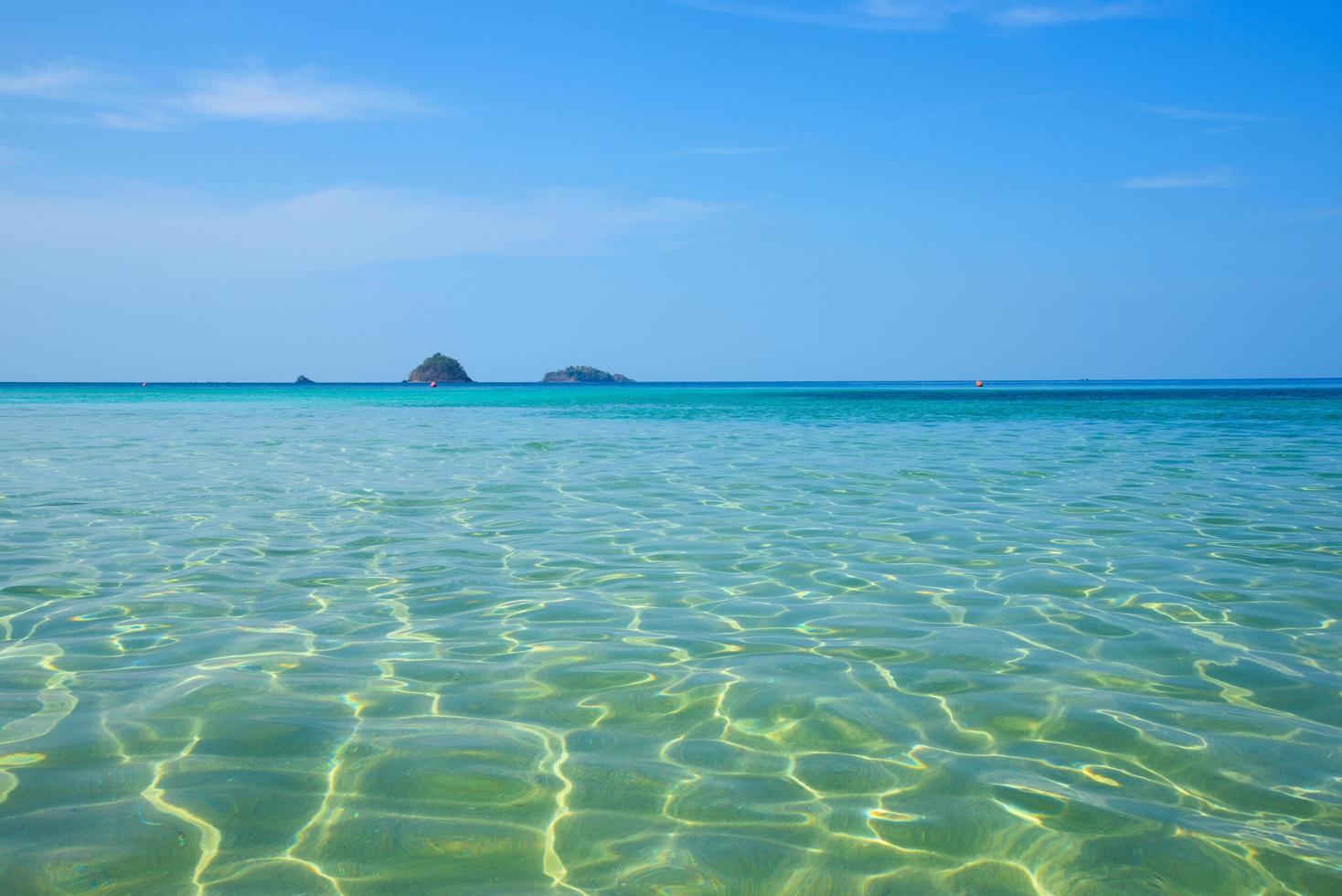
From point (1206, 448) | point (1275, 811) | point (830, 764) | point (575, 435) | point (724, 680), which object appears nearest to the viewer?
point (1275, 811)

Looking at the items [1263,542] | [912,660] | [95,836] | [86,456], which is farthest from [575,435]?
[95,836]

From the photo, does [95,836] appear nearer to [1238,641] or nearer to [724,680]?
[724,680]

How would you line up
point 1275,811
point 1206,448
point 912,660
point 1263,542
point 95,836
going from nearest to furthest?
point 95,836 < point 1275,811 < point 912,660 < point 1263,542 < point 1206,448

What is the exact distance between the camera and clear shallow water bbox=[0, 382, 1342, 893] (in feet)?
7.88

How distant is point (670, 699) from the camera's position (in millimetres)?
3492

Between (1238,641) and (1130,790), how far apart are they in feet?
6.59

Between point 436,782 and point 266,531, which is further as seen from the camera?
point 266,531

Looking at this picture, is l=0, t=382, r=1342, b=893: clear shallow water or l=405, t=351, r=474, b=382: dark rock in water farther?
l=405, t=351, r=474, b=382: dark rock in water

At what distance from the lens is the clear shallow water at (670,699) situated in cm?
240

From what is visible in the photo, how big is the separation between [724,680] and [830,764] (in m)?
0.83

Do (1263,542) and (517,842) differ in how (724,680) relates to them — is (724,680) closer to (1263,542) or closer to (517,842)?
(517,842)

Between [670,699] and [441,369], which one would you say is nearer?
[670,699]

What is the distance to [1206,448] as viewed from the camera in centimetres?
1523

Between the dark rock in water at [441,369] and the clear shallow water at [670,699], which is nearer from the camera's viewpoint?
the clear shallow water at [670,699]
